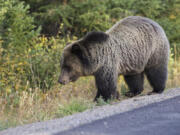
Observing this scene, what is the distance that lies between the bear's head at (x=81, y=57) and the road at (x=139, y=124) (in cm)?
230

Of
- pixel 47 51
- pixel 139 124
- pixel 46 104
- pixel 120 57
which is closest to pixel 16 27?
pixel 47 51

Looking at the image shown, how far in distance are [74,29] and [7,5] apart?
4490 millimetres

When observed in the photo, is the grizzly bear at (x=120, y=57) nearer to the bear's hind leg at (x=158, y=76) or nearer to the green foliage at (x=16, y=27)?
the bear's hind leg at (x=158, y=76)

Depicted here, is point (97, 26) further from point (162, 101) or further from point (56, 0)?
point (162, 101)

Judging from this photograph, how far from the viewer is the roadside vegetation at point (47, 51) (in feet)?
24.7

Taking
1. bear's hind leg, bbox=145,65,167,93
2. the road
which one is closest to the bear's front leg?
bear's hind leg, bbox=145,65,167,93

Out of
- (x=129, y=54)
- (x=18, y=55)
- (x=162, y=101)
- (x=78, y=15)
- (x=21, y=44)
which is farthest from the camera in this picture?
(x=78, y=15)

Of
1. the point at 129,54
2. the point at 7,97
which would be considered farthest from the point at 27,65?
the point at 129,54

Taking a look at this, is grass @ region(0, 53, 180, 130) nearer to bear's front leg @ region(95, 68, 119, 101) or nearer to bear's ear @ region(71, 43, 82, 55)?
bear's front leg @ region(95, 68, 119, 101)

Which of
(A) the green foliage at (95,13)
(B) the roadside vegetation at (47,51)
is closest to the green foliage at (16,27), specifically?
(B) the roadside vegetation at (47,51)

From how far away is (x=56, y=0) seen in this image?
46.9 feet

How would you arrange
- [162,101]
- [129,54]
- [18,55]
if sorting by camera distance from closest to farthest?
[162,101]
[129,54]
[18,55]

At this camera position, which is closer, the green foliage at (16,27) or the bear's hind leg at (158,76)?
the bear's hind leg at (158,76)

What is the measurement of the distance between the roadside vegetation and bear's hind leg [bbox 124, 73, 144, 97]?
473 millimetres
